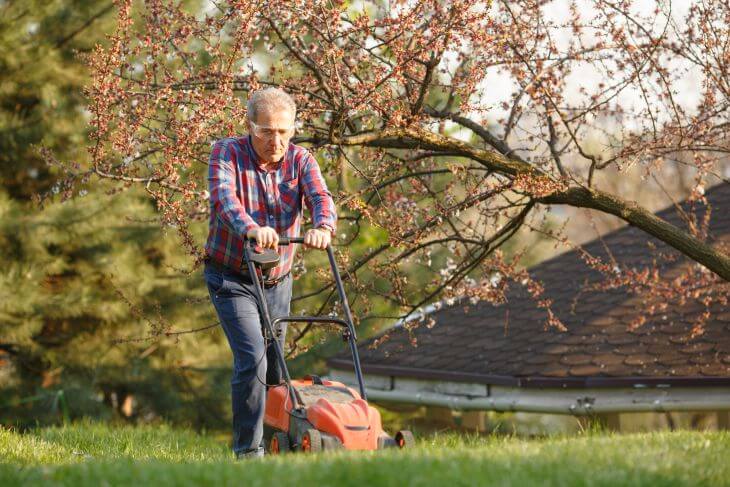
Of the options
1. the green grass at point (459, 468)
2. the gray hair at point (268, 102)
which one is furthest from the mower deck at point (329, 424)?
the gray hair at point (268, 102)

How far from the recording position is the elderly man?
5.57m

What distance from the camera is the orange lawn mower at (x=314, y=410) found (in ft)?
16.9

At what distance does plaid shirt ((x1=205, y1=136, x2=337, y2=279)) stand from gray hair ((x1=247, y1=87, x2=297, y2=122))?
25 centimetres

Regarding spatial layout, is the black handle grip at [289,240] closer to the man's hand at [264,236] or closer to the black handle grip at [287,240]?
the black handle grip at [287,240]

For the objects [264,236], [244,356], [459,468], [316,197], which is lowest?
[459,468]

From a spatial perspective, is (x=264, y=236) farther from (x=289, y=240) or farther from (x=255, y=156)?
(x=255, y=156)

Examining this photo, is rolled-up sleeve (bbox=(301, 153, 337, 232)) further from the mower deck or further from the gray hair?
the mower deck

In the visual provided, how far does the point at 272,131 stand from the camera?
5566mm

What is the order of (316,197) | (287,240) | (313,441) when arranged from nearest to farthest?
(313,441) < (287,240) < (316,197)

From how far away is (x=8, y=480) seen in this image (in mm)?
4695

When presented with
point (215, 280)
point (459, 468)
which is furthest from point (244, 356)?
point (459, 468)

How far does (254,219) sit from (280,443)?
1.19 meters

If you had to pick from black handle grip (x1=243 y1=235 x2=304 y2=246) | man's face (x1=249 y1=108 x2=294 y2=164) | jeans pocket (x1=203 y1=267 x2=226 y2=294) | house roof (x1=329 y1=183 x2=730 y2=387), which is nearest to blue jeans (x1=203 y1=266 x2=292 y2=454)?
jeans pocket (x1=203 y1=267 x2=226 y2=294)

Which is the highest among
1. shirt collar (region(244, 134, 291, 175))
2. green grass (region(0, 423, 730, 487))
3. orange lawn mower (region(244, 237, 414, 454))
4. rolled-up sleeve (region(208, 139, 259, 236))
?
shirt collar (region(244, 134, 291, 175))
